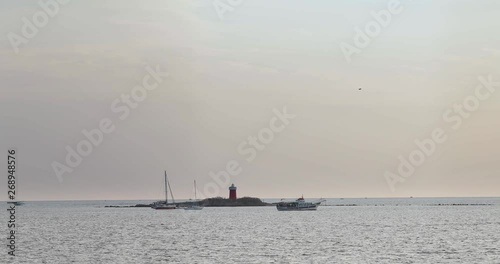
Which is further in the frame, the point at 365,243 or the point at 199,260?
the point at 365,243

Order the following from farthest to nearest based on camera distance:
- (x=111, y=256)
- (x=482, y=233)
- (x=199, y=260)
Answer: (x=482, y=233) → (x=111, y=256) → (x=199, y=260)

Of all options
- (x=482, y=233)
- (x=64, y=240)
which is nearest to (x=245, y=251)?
(x=64, y=240)

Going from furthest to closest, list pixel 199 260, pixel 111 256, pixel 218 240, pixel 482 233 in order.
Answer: pixel 482 233
pixel 218 240
pixel 111 256
pixel 199 260

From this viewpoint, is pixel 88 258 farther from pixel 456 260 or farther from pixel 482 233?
pixel 482 233

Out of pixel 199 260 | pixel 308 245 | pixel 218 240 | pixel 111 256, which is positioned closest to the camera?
pixel 199 260

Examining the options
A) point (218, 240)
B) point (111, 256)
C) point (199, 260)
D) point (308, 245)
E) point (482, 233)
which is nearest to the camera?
point (199, 260)

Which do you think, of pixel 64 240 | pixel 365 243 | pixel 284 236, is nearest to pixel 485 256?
pixel 365 243

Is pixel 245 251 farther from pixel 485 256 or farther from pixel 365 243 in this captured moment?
pixel 485 256

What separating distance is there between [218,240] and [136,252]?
60.6 feet

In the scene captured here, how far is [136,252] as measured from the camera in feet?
273

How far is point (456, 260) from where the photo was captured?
75250 millimetres

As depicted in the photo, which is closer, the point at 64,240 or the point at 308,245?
the point at 308,245

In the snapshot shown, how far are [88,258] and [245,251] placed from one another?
51.5 feet

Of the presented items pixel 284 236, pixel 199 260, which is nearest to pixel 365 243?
pixel 284 236
